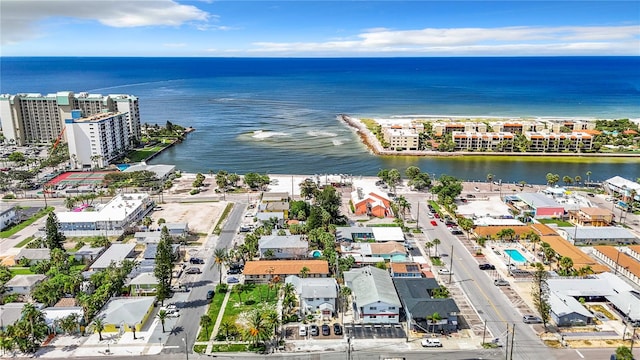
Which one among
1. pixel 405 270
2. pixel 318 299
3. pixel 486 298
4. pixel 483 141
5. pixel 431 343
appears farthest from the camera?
pixel 483 141

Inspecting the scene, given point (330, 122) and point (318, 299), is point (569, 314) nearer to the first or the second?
point (318, 299)

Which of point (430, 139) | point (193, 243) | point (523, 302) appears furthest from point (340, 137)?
point (523, 302)

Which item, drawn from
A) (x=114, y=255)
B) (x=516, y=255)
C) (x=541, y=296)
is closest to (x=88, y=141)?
(x=114, y=255)

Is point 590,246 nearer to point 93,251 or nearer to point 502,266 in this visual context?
point 502,266

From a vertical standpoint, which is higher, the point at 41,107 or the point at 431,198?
the point at 41,107

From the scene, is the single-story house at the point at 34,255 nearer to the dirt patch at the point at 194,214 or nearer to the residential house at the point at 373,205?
the dirt patch at the point at 194,214

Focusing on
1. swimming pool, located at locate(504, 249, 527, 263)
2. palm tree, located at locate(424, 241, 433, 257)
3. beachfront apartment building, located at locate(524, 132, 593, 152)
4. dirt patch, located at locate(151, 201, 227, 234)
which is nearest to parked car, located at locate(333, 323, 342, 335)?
palm tree, located at locate(424, 241, 433, 257)
